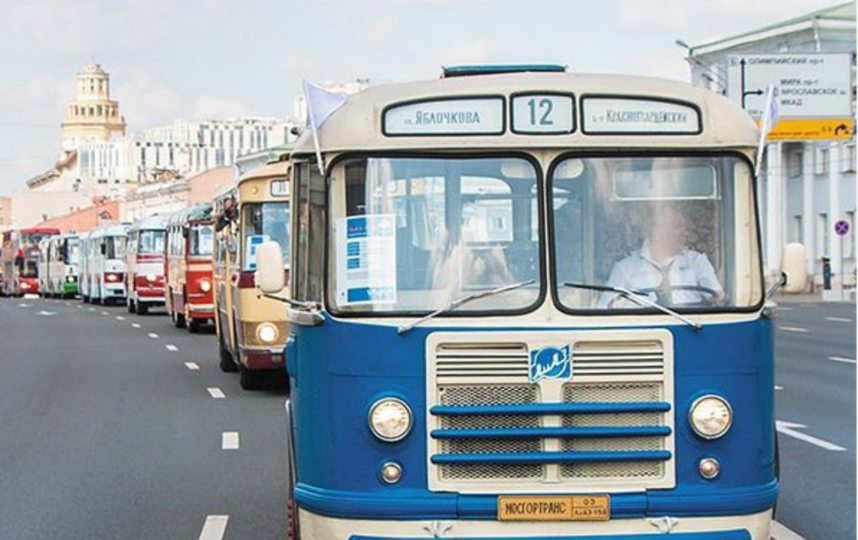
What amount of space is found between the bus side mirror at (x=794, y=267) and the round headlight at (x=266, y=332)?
11.9 meters

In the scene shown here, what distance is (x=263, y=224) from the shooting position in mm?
20203

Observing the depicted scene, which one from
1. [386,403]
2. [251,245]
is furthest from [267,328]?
[386,403]

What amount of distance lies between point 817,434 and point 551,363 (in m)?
8.24

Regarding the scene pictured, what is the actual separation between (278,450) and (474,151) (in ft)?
23.7

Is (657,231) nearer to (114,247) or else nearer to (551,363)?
(551,363)

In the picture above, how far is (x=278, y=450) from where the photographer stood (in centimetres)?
1438

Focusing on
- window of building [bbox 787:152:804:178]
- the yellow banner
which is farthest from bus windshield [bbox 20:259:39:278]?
the yellow banner

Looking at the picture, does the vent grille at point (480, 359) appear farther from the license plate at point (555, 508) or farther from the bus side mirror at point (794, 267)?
the bus side mirror at point (794, 267)

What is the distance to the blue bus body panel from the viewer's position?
7355mm

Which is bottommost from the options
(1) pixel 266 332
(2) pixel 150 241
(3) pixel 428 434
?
(1) pixel 266 332

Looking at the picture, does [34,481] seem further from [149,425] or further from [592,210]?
[592,210]

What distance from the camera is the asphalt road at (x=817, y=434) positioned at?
10570 millimetres

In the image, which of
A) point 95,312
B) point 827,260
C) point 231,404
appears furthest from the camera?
point 827,260

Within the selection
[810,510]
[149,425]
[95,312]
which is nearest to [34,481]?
[149,425]
